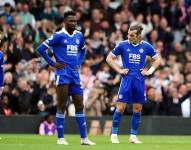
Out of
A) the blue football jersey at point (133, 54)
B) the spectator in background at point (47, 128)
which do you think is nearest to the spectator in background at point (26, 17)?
the spectator in background at point (47, 128)

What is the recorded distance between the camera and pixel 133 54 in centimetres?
1825

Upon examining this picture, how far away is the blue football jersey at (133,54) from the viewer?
1819cm

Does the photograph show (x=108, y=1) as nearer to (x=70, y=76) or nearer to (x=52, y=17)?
Result: (x=52, y=17)

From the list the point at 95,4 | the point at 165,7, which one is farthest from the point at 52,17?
the point at 165,7

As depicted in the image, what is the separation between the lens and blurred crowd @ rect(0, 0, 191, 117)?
2416 centimetres

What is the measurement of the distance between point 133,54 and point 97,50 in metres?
8.96

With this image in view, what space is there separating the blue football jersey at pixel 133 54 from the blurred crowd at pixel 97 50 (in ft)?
15.2

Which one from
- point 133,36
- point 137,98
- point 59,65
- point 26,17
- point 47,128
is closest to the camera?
point 59,65

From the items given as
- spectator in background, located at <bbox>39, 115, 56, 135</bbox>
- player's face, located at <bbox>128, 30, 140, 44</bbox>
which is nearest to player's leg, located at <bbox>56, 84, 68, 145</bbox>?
player's face, located at <bbox>128, 30, 140, 44</bbox>

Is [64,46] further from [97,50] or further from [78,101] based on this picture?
[97,50]

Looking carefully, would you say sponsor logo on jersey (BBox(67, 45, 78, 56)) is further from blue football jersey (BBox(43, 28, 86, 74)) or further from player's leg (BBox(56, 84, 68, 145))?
player's leg (BBox(56, 84, 68, 145))

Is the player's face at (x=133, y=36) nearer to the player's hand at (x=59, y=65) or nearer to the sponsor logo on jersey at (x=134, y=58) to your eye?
the sponsor logo on jersey at (x=134, y=58)

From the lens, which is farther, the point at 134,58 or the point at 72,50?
the point at 134,58

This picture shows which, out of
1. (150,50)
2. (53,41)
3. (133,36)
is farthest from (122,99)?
(53,41)
